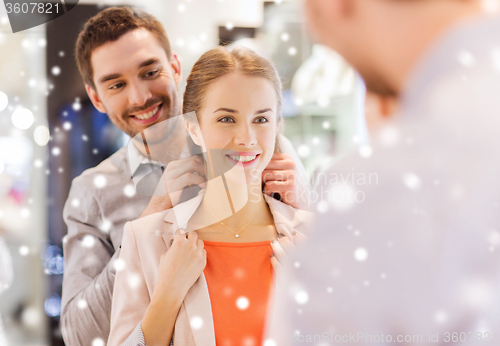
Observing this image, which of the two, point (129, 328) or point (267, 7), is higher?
point (267, 7)

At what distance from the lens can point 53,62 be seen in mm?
834

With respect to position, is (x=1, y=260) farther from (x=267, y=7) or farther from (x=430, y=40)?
(x=430, y=40)

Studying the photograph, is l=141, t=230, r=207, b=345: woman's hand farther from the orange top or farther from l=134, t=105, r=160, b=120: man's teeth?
l=134, t=105, r=160, b=120: man's teeth

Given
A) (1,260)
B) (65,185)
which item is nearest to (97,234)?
(65,185)

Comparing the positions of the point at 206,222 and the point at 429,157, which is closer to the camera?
the point at 429,157

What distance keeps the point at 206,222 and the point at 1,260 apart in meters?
0.53

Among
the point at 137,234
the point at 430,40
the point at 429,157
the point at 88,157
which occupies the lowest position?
the point at 137,234

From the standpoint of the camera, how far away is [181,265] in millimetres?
678

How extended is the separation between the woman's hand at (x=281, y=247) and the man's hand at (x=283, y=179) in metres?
0.08
